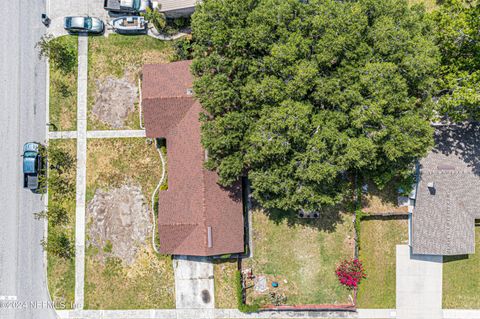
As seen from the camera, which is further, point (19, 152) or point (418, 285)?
point (19, 152)

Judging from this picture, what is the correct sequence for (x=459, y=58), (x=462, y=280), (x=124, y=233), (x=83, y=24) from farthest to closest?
1. (x=124, y=233)
2. (x=83, y=24)
3. (x=462, y=280)
4. (x=459, y=58)

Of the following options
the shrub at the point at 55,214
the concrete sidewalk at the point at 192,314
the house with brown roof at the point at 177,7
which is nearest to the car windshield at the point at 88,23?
the house with brown roof at the point at 177,7

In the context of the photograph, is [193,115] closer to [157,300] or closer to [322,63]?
[322,63]

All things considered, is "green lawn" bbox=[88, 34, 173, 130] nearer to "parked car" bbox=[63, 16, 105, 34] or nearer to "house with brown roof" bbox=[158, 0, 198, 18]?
"parked car" bbox=[63, 16, 105, 34]

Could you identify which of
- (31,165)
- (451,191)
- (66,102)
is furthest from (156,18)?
(451,191)

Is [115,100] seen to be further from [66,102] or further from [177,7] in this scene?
[177,7]

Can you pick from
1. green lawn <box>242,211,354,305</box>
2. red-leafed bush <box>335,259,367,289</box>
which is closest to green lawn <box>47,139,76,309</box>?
green lawn <box>242,211,354,305</box>
